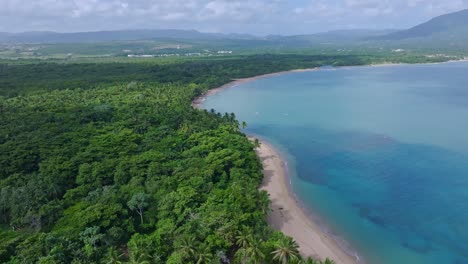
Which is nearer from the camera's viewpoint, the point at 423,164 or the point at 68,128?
the point at 423,164

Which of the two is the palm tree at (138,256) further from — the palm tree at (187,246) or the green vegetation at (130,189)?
the palm tree at (187,246)

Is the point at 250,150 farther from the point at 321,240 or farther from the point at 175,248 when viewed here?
the point at 175,248

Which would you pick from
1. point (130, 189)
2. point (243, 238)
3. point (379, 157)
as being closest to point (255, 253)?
point (243, 238)

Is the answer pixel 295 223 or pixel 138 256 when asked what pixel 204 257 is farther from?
pixel 295 223

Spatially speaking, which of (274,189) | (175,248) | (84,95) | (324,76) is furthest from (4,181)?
(324,76)

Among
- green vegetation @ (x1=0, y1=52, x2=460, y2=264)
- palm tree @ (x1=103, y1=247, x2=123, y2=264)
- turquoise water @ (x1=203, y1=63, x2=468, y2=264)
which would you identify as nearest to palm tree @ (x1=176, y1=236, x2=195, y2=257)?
green vegetation @ (x1=0, y1=52, x2=460, y2=264)

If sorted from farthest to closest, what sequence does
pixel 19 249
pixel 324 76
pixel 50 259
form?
pixel 324 76, pixel 19 249, pixel 50 259

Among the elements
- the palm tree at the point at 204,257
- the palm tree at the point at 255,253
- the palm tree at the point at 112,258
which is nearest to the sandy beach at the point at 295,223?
the palm tree at the point at 255,253

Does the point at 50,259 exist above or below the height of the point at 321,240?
above
